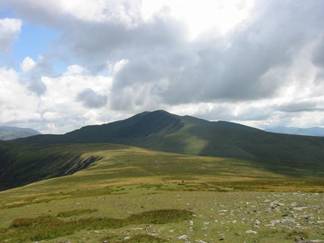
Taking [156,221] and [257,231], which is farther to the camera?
[156,221]

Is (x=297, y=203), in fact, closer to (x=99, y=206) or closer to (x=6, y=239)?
(x=99, y=206)

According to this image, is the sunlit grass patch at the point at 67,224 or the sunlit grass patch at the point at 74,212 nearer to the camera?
the sunlit grass patch at the point at 67,224

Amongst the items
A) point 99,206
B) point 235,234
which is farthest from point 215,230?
point 99,206

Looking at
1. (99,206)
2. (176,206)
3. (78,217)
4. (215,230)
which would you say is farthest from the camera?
(99,206)

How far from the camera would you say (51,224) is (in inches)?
1433

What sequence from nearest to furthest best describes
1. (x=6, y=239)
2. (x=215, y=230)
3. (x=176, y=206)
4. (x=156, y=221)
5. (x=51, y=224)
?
(x=215, y=230), (x=6, y=239), (x=156, y=221), (x=51, y=224), (x=176, y=206)

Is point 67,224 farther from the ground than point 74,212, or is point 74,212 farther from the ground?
point 74,212

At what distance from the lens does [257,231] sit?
90.2ft

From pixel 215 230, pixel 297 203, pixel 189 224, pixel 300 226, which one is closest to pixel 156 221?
pixel 189 224

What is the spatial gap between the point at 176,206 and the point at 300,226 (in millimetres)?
16200

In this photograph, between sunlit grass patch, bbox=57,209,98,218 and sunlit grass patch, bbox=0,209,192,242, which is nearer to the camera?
sunlit grass patch, bbox=0,209,192,242

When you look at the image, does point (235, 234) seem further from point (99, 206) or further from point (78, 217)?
point (99, 206)

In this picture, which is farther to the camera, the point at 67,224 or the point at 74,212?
the point at 74,212

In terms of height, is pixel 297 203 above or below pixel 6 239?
above
